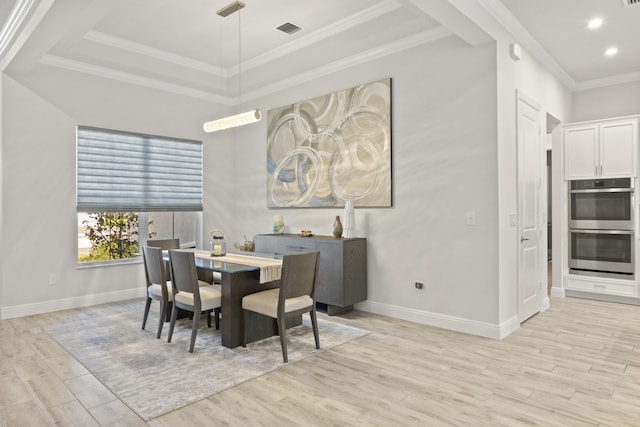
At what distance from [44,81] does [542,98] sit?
18.6ft

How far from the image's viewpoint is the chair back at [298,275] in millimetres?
3137

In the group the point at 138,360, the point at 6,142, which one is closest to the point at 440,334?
the point at 138,360

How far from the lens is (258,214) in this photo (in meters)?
6.01

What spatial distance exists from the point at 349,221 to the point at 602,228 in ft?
10.7

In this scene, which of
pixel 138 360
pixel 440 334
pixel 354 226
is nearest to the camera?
pixel 138 360

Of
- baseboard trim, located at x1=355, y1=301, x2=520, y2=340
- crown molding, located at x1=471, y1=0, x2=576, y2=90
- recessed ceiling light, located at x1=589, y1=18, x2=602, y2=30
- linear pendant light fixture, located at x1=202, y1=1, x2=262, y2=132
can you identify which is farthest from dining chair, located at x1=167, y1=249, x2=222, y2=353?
recessed ceiling light, located at x1=589, y1=18, x2=602, y2=30

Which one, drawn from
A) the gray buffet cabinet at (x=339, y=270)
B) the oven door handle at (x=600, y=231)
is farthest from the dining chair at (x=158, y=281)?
the oven door handle at (x=600, y=231)

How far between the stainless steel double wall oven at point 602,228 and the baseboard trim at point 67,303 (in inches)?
228

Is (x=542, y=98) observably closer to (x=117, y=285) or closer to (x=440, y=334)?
(x=440, y=334)

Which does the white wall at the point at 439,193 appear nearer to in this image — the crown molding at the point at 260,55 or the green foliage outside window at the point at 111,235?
the crown molding at the point at 260,55

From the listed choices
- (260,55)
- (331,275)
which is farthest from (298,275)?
(260,55)

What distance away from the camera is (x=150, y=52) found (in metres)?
4.93

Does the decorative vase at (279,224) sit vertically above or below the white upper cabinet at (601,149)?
below

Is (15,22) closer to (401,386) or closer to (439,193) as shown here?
(439,193)
